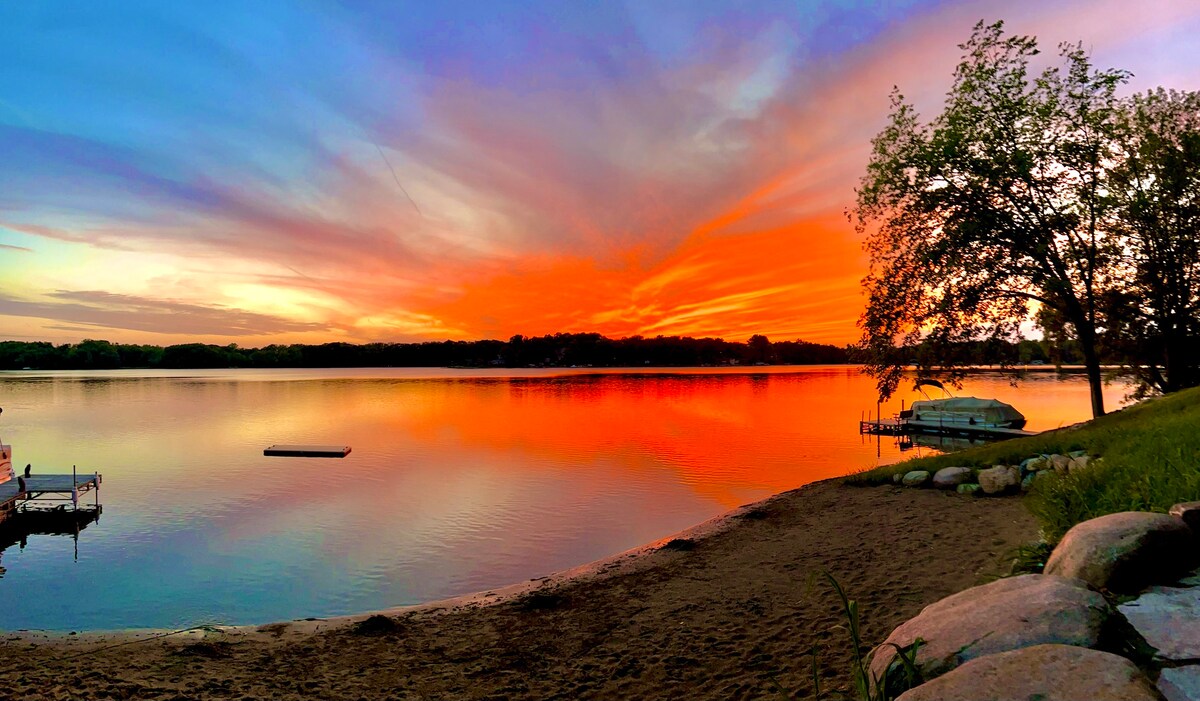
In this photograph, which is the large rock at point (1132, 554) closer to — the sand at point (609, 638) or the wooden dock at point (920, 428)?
the sand at point (609, 638)

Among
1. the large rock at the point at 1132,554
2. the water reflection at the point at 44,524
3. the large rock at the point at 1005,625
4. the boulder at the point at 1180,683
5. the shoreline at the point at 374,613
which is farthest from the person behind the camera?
the water reflection at the point at 44,524

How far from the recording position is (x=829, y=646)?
7594 millimetres

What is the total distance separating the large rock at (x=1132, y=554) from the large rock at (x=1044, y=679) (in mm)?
1987

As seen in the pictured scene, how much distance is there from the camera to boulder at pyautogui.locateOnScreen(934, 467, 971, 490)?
16.6m

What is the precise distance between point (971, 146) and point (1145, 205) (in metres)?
8.85

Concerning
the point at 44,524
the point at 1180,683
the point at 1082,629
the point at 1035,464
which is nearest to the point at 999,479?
the point at 1035,464

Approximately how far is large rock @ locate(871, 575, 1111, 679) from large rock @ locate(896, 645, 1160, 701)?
34 cm

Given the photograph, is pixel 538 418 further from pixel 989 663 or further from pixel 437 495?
pixel 989 663

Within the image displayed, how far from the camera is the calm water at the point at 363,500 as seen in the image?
634 inches

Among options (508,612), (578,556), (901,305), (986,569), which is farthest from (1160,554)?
(901,305)

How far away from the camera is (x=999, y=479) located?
1512 centimetres

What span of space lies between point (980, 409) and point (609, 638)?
52418 millimetres

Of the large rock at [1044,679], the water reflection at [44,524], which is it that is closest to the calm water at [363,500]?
the water reflection at [44,524]

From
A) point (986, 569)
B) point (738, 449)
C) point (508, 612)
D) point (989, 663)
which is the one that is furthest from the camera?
point (738, 449)
